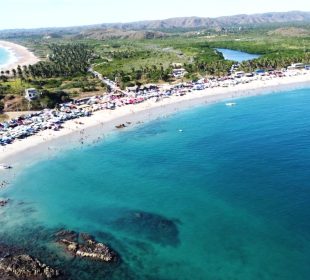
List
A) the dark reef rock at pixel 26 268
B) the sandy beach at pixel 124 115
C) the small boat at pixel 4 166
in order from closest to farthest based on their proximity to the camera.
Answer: the dark reef rock at pixel 26 268 < the small boat at pixel 4 166 < the sandy beach at pixel 124 115

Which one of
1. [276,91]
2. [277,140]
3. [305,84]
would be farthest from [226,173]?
[305,84]

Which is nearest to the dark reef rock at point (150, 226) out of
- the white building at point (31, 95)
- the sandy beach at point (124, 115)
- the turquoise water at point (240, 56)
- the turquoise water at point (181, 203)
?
the turquoise water at point (181, 203)

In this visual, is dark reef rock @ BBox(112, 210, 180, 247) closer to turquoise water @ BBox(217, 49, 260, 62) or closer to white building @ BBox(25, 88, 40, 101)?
white building @ BBox(25, 88, 40, 101)

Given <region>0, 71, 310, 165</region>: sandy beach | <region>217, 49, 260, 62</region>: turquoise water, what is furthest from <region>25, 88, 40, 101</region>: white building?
<region>217, 49, 260, 62</region>: turquoise water

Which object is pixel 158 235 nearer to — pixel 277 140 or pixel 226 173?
pixel 226 173

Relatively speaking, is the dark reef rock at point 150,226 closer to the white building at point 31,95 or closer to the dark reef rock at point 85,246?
the dark reef rock at point 85,246

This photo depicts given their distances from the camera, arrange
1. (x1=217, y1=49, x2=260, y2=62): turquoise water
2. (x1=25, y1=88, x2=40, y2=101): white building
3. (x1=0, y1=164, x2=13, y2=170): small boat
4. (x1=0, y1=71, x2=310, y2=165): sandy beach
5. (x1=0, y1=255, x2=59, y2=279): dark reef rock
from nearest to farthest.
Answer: (x1=0, y1=255, x2=59, y2=279): dark reef rock → (x1=0, y1=164, x2=13, y2=170): small boat → (x1=0, y1=71, x2=310, y2=165): sandy beach → (x1=25, y1=88, x2=40, y2=101): white building → (x1=217, y1=49, x2=260, y2=62): turquoise water

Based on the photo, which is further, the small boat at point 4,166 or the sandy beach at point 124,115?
the sandy beach at point 124,115
